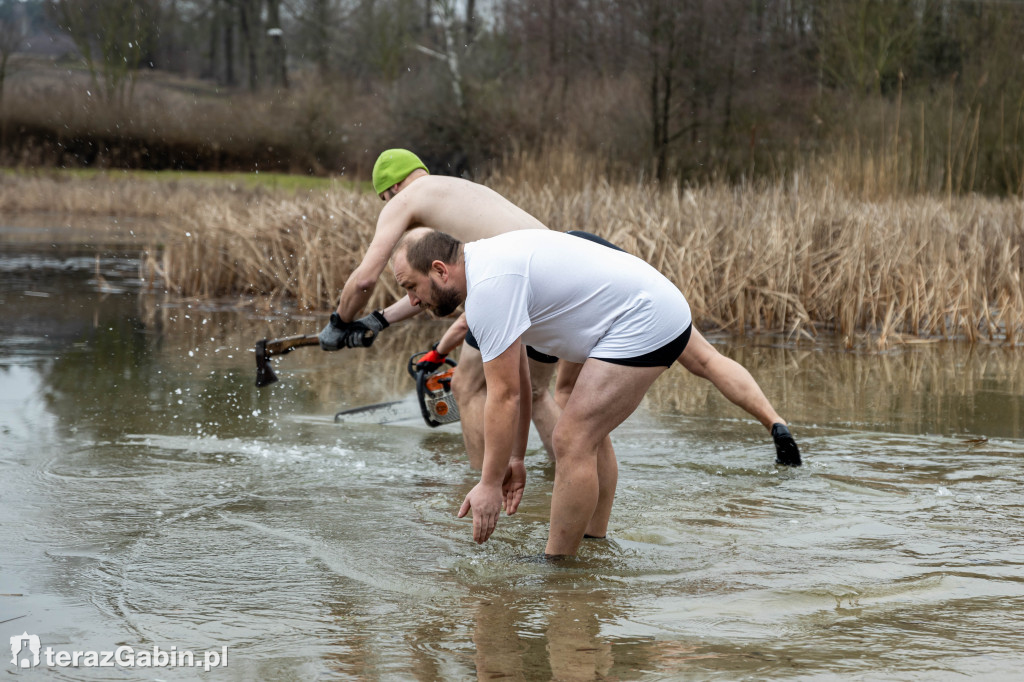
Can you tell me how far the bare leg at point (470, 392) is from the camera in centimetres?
540

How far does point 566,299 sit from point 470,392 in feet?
6.13

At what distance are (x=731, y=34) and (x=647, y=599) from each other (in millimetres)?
16296

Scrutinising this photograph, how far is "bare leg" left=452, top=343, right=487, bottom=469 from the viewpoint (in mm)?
5402

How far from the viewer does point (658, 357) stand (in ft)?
12.4

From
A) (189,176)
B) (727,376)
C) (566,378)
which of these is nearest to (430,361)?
(566,378)

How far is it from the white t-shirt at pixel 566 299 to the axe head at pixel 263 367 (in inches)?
103

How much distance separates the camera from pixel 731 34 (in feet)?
61.1

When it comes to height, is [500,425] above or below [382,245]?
below

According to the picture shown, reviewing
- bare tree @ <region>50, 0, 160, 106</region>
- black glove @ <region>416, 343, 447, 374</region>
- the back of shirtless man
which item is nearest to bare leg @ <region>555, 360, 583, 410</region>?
the back of shirtless man

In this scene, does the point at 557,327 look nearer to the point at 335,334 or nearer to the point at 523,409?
the point at 523,409

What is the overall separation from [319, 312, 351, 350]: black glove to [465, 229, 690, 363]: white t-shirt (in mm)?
1867

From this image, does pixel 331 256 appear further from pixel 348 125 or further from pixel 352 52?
pixel 352 52

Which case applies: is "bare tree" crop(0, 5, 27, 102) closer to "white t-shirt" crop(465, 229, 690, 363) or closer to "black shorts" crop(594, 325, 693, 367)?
"white t-shirt" crop(465, 229, 690, 363)

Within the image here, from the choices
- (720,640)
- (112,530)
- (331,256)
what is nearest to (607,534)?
(720,640)
